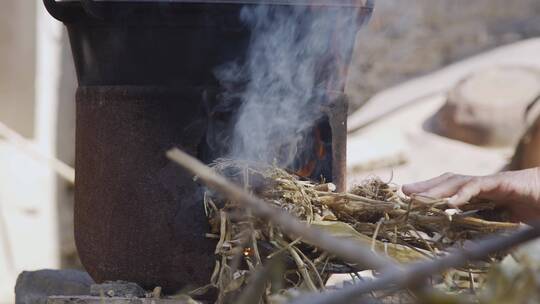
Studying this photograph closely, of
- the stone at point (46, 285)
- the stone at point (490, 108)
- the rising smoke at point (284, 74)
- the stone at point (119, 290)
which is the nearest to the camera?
the stone at point (119, 290)

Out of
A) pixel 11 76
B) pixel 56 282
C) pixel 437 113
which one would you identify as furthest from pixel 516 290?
pixel 437 113

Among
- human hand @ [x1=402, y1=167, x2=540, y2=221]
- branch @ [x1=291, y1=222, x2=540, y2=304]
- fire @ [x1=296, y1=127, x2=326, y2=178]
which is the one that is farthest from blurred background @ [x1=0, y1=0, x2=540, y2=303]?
branch @ [x1=291, y1=222, x2=540, y2=304]

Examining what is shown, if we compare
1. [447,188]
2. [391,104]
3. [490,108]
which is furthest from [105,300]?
[391,104]

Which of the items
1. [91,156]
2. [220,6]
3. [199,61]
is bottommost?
[91,156]

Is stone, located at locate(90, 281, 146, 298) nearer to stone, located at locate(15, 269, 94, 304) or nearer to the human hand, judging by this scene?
stone, located at locate(15, 269, 94, 304)

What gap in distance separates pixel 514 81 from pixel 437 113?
2.32ft

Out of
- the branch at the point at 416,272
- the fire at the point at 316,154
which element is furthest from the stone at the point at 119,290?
the branch at the point at 416,272

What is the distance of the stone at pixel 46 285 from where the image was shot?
8.57 feet

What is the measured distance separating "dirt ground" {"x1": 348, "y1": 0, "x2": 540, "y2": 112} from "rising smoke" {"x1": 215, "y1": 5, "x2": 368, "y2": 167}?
6081mm

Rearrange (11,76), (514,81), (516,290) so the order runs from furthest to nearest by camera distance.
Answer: (514,81) < (11,76) < (516,290)

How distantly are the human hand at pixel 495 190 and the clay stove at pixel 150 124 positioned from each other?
0.59 meters

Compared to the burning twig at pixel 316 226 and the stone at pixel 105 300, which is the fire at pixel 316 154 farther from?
the stone at pixel 105 300

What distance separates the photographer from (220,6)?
2.37 meters

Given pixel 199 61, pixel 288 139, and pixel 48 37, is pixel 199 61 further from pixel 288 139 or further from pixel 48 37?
pixel 48 37
